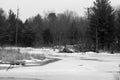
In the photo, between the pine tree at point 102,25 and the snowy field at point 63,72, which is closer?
the snowy field at point 63,72

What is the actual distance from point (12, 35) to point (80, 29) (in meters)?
22.8

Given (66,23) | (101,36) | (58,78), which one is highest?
(66,23)

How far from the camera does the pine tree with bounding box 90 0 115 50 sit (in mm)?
49438

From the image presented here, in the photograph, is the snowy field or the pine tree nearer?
the snowy field

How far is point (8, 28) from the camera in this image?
241 ft

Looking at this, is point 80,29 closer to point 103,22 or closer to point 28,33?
point 28,33

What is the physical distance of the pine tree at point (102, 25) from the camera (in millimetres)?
49438

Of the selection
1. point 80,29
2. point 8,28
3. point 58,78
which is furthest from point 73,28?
point 58,78

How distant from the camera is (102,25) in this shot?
49.6 metres

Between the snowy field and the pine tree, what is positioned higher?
the pine tree

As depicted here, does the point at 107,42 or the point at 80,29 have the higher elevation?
the point at 80,29

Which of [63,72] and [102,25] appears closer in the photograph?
[63,72]

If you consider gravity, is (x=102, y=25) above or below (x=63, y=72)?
above

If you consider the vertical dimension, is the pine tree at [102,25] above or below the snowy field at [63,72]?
above
